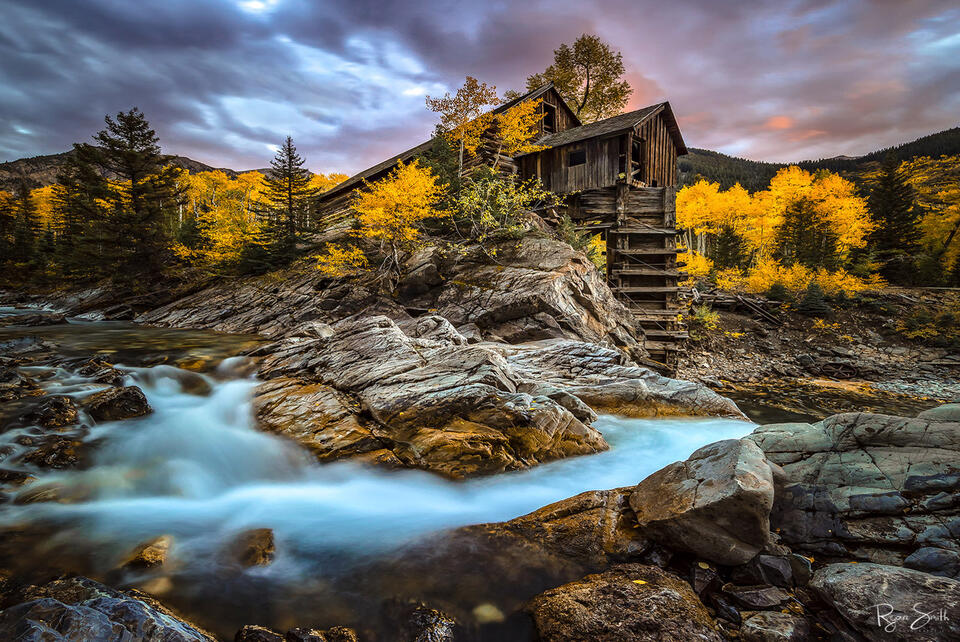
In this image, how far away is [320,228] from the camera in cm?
2505

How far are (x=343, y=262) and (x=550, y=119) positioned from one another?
1805cm

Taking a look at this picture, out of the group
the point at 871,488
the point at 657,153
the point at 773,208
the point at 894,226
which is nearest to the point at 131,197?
the point at 657,153

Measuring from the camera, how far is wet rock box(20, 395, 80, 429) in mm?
6203

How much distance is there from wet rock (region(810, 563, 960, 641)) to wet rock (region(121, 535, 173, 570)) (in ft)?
20.9

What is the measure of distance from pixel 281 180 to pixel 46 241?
31939 millimetres

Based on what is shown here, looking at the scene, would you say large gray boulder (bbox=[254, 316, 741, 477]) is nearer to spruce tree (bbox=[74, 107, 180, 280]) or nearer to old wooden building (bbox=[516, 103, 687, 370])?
old wooden building (bbox=[516, 103, 687, 370])

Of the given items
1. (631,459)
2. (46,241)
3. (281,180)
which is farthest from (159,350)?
(46,241)

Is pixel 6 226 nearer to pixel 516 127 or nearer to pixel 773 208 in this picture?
pixel 516 127

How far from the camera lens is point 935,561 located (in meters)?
3.34

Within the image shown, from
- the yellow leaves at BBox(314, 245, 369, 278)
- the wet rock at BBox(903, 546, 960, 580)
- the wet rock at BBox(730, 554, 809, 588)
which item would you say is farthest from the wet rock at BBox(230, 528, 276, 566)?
the yellow leaves at BBox(314, 245, 369, 278)

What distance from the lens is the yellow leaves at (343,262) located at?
19250mm

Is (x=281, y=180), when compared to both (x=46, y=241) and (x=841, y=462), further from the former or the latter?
(x=46, y=241)

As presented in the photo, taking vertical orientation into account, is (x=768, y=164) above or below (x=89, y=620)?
above

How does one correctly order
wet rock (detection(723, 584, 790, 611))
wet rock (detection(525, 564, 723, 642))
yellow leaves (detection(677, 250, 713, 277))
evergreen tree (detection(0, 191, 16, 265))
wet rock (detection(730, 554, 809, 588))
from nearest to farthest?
wet rock (detection(525, 564, 723, 642)), wet rock (detection(723, 584, 790, 611)), wet rock (detection(730, 554, 809, 588)), yellow leaves (detection(677, 250, 713, 277)), evergreen tree (detection(0, 191, 16, 265))
